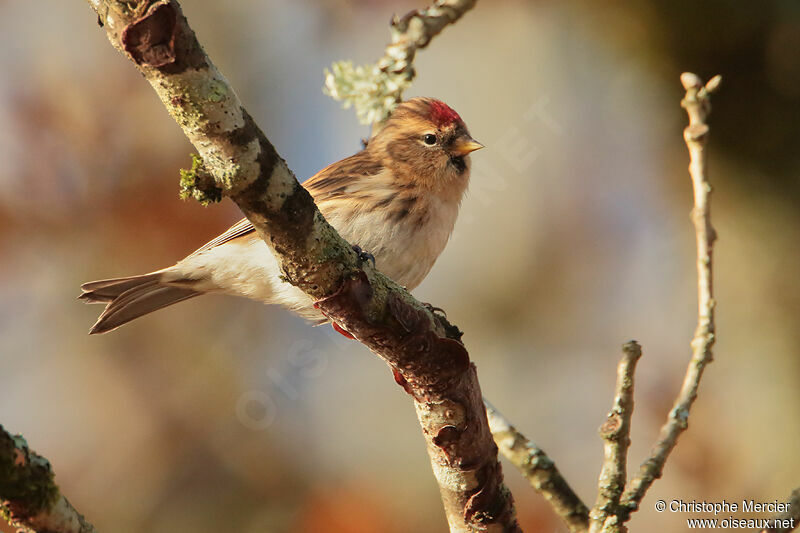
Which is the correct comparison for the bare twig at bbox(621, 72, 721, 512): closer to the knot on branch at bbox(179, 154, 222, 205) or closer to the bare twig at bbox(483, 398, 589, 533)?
the bare twig at bbox(483, 398, 589, 533)

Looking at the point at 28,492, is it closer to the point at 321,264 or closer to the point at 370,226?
the point at 321,264

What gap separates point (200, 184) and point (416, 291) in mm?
5088

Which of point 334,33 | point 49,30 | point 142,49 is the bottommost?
point 142,49

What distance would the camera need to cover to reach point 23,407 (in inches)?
271

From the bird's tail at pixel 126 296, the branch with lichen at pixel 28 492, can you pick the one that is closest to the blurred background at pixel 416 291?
the bird's tail at pixel 126 296

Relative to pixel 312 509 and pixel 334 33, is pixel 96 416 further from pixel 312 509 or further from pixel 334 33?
pixel 334 33

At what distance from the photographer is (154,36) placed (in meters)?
1.77

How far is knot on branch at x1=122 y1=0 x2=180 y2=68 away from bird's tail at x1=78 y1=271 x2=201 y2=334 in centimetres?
275

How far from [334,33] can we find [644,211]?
317cm

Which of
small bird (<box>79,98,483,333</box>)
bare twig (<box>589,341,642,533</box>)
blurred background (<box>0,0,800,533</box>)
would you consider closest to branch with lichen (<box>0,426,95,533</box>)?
bare twig (<box>589,341,642,533</box>)

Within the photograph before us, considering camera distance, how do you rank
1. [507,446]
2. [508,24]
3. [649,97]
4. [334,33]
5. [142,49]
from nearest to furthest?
1. [142,49]
2. [507,446]
3. [649,97]
4. [334,33]
5. [508,24]

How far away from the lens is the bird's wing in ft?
14.1

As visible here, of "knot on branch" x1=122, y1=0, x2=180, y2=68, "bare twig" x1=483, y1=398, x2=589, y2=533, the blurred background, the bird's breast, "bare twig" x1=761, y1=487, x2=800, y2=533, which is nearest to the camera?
"knot on branch" x1=122, y1=0, x2=180, y2=68

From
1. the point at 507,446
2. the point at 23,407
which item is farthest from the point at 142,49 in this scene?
the point at 23,407
